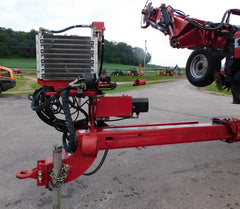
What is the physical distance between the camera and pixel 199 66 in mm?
3180

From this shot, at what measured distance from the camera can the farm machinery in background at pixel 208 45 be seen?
8.89 feet

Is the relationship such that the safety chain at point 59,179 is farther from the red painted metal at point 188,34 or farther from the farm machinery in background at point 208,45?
the red painted metal at point 188,34

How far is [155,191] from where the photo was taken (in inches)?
97.5

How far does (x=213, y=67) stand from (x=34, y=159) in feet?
10.2

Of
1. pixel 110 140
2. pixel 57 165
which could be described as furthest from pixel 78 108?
pixel 57 165

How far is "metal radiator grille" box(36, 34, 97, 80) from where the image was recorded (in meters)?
2.03

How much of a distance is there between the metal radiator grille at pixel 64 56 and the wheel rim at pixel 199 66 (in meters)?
1.78

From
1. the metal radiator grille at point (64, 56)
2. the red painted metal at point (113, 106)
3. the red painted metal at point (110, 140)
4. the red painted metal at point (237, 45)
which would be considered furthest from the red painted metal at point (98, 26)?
the red painted metal at point (237, 45)

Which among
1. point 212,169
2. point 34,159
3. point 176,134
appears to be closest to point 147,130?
point 176,134

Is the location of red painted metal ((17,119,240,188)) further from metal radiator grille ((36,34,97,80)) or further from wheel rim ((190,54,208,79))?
wheel rim ((190,54,208,79))

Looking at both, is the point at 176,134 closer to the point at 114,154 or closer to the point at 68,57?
the point at 68,57

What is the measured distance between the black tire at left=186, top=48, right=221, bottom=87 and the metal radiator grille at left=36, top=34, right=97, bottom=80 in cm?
173

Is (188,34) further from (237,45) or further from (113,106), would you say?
(113,106)

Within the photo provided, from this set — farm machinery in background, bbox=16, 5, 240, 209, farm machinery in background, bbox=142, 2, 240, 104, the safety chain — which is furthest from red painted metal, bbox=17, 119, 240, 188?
farm machinery in background, bbox=142, 2, 240, 104
